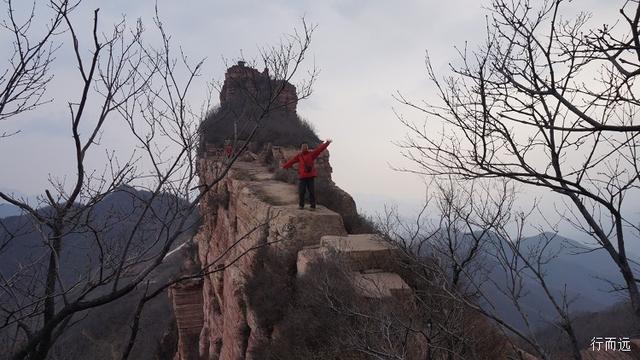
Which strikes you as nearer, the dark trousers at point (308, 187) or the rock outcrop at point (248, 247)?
the rock outcrop at point (248, 247)

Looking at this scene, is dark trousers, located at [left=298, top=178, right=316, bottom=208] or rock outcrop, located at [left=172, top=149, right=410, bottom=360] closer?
rock outcrop, located at [left=172, top=149, right=410, bottom=360]

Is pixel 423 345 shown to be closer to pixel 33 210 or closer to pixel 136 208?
pixel 136 208

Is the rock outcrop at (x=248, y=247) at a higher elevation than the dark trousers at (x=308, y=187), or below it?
below

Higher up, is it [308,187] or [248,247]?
[308,187]

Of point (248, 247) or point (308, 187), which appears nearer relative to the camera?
point (308, 187)

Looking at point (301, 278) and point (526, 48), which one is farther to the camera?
point (301, 278)

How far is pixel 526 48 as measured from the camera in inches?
102

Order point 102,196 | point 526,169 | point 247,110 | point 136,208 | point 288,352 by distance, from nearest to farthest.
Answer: point 526,169
point 102,196
point 136,208
point 247,110
point 288,352

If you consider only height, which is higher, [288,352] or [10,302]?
[10,302]

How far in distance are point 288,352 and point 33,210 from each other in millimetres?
3534

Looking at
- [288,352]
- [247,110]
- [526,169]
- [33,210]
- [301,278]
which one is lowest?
[288,352]

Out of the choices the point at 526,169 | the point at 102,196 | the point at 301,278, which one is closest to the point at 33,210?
the point at 102,196

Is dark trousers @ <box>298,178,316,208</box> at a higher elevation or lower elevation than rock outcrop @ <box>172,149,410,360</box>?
higher

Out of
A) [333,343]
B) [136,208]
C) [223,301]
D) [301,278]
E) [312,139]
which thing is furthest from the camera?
[312,139]
